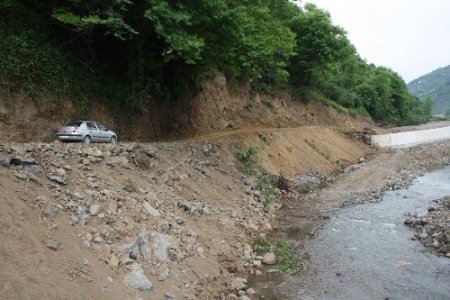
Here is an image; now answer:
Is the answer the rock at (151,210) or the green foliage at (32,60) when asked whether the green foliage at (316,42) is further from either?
the rock at (151,210)

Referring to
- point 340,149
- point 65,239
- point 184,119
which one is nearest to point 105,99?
point 184,119

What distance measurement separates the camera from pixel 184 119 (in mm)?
26500

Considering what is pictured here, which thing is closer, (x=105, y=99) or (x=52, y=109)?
(x=52, y=109)

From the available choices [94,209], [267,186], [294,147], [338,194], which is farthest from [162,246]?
[294,147]

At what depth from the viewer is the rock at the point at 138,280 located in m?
10.2

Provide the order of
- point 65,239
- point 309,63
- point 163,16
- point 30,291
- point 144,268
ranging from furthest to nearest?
point 309,63
point 163,16
point 144,268
point 65,239
point 30,291

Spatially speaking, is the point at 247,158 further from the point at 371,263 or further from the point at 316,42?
the point at 316,42

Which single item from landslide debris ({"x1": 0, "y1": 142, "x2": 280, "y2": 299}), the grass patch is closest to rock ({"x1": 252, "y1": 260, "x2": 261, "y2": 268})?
landslide debris ({"x1": 0, "y1": 142, "x2": 280, "y2": 299})

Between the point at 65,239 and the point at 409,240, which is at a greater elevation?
the point at 65,239

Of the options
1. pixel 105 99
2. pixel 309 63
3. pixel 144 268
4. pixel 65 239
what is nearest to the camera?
pixel 65 239

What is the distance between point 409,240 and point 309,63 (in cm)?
2853

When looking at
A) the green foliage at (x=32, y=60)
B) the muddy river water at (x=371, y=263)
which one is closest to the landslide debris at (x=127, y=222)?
the muddy river water at (x=371, y=263)

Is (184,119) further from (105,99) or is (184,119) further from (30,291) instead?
(30,291)

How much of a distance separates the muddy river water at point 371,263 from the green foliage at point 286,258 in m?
0.55
